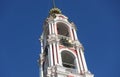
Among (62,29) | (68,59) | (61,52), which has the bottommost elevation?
(68,59)

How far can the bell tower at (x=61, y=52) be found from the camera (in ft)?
125

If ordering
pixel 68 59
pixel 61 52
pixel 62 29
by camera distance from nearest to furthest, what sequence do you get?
pixel 61 52 < pixel 68 59 < pixel 62 29

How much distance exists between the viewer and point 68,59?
144 feet

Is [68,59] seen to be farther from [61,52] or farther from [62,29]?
[62,29]

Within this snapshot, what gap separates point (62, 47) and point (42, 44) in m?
8.31

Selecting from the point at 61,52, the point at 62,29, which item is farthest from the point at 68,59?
the point at 62,29

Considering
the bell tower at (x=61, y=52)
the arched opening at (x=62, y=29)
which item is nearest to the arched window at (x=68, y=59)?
the bell tower at (x=61, y=52)

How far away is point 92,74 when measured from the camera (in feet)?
128

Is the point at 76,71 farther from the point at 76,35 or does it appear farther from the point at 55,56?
the point at 76,35

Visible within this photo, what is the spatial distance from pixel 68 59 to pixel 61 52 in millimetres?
1932

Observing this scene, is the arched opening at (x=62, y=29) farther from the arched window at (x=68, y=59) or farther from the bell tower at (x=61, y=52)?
the arched window at (x=68, y=59)

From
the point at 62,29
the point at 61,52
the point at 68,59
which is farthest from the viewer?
the point at 62,29

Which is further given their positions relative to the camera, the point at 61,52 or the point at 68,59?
the point at 68,59

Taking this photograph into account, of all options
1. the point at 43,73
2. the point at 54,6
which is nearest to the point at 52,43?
the point at 43,73
